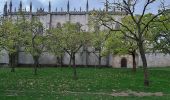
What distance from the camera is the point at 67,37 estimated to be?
150 ft

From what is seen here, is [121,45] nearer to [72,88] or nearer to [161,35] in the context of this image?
[161,35]

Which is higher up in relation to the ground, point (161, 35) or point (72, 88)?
point (161, 35)

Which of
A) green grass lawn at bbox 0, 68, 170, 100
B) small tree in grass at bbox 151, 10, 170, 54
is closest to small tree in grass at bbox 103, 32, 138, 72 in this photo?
small tree in grass at bbox 151, 10, 170, 54

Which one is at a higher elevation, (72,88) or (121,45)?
(121,45)

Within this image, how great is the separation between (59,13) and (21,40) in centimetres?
4958

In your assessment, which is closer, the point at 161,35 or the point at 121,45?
the point at 161,35

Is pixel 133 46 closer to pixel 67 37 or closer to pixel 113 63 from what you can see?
pixel 67 37

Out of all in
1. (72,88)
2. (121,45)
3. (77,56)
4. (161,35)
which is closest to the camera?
(72,88)

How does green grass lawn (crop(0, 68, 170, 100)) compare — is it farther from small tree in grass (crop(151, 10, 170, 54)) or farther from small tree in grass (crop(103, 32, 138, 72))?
small tree in grass (crop(103, 32, 138, 72))

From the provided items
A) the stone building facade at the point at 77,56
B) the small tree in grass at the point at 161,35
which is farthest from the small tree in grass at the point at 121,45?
the stone building facade at the point at 77,56

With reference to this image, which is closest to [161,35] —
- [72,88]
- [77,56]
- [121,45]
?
[121,45]

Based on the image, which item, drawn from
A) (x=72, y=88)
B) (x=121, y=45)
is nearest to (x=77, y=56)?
(x=121, y=45)

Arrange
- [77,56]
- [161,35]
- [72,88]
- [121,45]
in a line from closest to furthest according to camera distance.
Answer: [72,88]
[161,35]
[121,45]
[77,56]

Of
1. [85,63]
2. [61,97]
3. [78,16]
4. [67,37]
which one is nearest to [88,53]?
[85,63]
